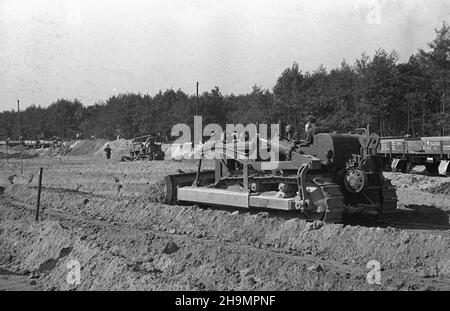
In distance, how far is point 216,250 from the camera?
8.53 meters

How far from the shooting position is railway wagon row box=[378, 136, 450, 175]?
70.0ft

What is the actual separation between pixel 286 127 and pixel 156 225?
3.47 m

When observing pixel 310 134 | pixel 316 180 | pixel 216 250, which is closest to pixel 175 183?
pixel 310 134

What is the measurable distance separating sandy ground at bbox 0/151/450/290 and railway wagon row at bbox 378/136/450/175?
812cm

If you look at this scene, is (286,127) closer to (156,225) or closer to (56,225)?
(156,225)

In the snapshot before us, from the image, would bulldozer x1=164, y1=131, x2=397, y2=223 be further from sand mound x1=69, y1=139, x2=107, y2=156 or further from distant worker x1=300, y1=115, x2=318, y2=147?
sand mound x1=69, y1=139, x2=107, y2=156

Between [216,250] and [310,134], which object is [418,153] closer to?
[310,134]

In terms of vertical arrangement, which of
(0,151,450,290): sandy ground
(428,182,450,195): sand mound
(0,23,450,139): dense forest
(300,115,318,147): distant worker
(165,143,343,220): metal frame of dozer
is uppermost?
(0,23,450,139): dense forest

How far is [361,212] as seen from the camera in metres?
10.9

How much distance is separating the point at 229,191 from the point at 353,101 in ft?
95.0

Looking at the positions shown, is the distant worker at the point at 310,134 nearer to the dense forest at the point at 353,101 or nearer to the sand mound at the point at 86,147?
the dense forest at the point at 353,101

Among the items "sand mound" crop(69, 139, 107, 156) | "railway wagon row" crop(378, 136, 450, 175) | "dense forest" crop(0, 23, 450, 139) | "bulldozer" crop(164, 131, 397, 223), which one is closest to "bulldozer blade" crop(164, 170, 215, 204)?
"bulldozer" crop(164, 131, 397, 223)

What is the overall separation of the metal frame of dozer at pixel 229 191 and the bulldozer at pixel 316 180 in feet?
0.06
